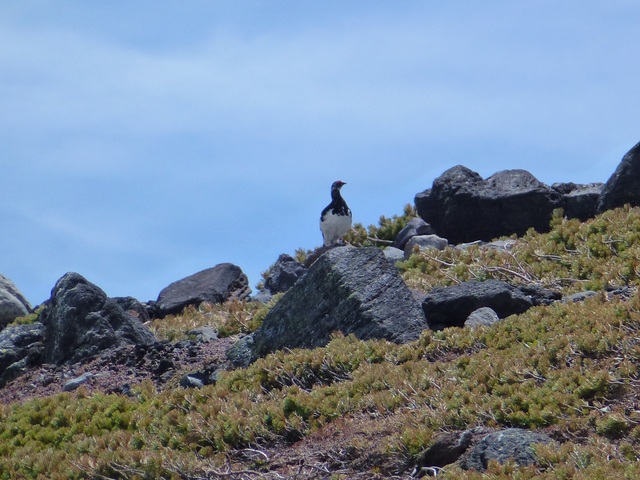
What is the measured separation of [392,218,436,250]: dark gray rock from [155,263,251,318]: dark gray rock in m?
3.37

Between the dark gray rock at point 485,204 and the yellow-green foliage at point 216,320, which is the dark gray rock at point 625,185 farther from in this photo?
the yellow-green foliage at point 216,320

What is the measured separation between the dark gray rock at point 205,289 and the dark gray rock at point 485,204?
4105 mm

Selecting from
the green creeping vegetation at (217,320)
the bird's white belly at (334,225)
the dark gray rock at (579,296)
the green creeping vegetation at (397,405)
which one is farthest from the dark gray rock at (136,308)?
the dark gray rock at (579,296)

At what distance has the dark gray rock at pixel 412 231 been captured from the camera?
21.6 metres

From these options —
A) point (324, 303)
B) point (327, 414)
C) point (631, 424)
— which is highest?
point (324, 303)

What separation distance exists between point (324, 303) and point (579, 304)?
306cm

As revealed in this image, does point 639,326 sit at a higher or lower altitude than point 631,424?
higher

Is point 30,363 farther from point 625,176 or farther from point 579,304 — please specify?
point 625,176

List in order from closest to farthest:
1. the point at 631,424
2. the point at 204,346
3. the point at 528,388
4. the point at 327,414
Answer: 1. the point at 631,424
2. the point at 528,388
3. the point at 327,414
4. the point at 204,346

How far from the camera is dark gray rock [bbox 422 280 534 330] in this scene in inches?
490

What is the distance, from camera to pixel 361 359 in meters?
10.9

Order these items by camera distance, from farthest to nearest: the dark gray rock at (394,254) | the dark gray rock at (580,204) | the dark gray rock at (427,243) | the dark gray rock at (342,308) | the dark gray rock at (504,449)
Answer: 1. the dark gray rock at (580,204)
2. the dark gray rock at (394,254)
3. the dark gray rock at (427,243)
4. the dark gray rock at (342,308)
5. the dark gray rock at (504,449)

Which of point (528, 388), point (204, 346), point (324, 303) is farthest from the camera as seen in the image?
point (204, 346)

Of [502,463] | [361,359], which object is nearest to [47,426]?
[361,359]
